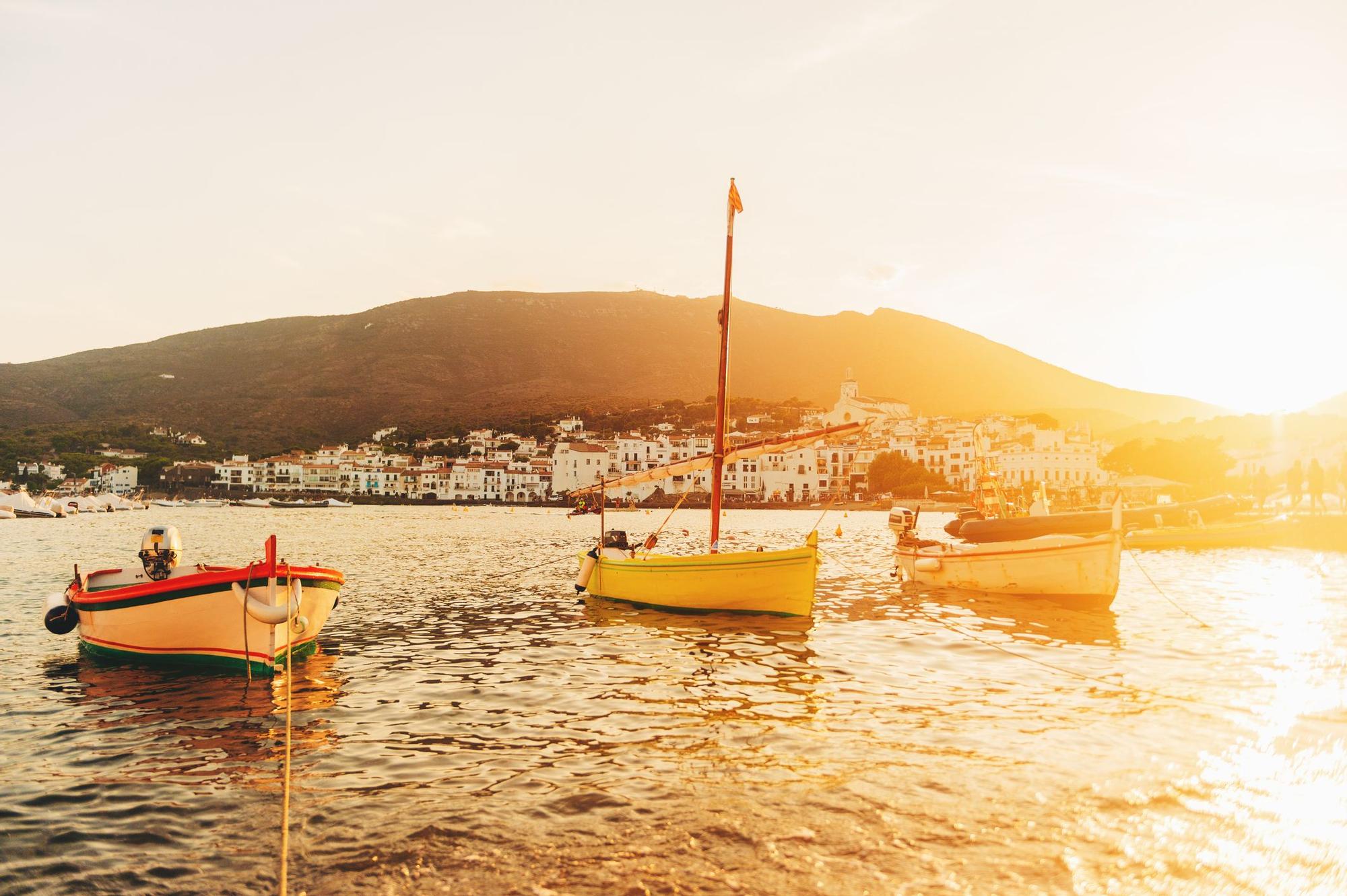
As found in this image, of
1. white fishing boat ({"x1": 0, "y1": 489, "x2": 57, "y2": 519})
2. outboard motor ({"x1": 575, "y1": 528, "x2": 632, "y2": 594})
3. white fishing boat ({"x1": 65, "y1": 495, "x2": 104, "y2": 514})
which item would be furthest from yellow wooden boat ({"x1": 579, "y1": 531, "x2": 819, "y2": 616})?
white fishing boat ({"x1": 65, "y1": 495, "x2": 104, "y2": 514})

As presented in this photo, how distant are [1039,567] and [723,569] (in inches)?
383

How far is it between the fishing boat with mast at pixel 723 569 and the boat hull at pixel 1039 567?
6.57m

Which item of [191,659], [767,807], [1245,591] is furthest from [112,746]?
[1245,591]

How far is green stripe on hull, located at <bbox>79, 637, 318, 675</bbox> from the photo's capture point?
13.6 metres

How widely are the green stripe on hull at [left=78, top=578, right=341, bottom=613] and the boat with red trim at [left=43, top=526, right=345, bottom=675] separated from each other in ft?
0.05

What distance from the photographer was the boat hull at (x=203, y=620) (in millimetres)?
13094

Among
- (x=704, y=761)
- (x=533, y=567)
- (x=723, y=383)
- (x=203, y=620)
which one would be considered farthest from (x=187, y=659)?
(x=533, y=567)

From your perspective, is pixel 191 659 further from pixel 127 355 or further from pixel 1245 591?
pixel 127 355

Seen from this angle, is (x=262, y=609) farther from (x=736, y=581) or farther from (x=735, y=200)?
(x=735, y=200)

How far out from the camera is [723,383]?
22906 mm

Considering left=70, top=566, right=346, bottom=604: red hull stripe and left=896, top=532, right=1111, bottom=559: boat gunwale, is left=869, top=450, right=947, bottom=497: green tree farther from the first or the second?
left=70, top=566, right=346, bottom=604: red hull stripe

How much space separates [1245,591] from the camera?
2559 centimetres

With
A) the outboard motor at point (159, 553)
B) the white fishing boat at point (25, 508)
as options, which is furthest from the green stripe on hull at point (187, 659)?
the white fishing boat at point (25, 508)

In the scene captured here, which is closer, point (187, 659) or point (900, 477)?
point (187, 659)
